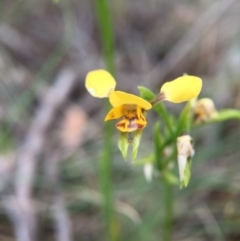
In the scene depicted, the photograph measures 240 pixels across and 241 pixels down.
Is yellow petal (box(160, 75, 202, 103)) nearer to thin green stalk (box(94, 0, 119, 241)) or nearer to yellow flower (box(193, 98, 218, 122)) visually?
yellow flower (box(193, 98, 218, 122))

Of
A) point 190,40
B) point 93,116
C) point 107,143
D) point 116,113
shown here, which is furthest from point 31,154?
point 116,113

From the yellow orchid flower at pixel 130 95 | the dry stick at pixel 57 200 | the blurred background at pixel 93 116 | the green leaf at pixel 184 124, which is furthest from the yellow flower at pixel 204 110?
the dry stick at pixel 57 200

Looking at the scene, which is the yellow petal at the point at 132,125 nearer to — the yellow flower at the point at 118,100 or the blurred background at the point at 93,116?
the yellow flower at the point at 118,100

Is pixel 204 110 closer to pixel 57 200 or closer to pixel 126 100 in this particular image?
pixel 126 100

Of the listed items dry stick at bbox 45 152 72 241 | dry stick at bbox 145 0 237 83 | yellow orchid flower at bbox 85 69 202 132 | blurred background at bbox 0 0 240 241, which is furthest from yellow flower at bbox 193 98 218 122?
dry stick at bbox 145 0 237 83

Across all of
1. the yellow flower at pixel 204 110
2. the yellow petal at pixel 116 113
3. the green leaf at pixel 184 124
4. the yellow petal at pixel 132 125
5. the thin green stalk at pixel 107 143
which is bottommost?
the yellow petal at pixel 132 125
